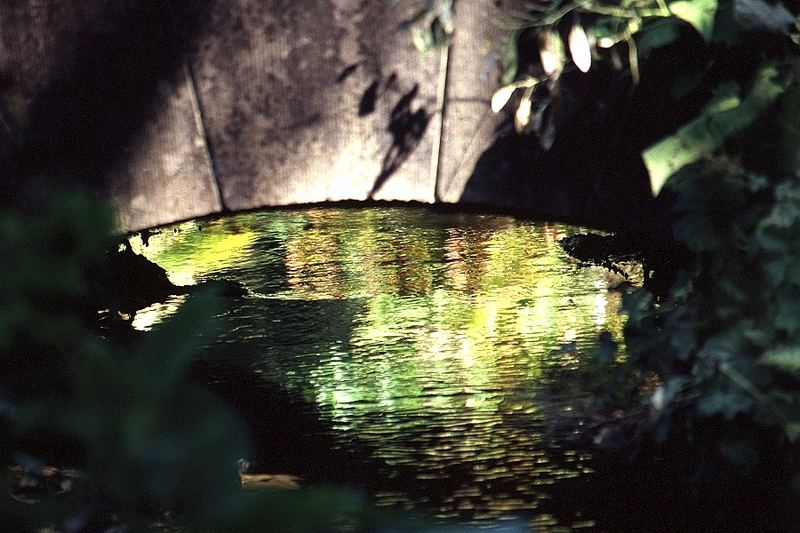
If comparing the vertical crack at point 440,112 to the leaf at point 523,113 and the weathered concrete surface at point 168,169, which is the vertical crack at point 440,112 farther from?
the weathered concrete surface at point 168,169

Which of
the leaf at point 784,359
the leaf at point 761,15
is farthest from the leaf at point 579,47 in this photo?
the leaf at point 784,359

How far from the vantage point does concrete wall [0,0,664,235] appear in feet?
7.06

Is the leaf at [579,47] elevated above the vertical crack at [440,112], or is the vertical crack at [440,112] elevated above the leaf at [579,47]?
the leaf at [579,47]

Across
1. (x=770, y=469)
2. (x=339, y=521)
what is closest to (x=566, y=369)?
(x=770, y=469)

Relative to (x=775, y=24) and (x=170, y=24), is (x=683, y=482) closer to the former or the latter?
(x=775, y=24)

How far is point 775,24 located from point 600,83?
334 millimetres

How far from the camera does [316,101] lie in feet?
7.32

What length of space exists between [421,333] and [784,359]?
2912mm

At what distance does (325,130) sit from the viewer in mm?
2244

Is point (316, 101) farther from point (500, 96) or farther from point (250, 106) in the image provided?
point (500, 96)

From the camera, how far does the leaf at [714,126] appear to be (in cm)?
204

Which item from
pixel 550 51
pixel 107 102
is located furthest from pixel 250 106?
pixel 550 51

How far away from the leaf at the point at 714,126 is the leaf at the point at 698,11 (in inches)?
4.6

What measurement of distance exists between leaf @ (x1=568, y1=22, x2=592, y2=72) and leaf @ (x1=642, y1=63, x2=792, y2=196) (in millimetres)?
185
